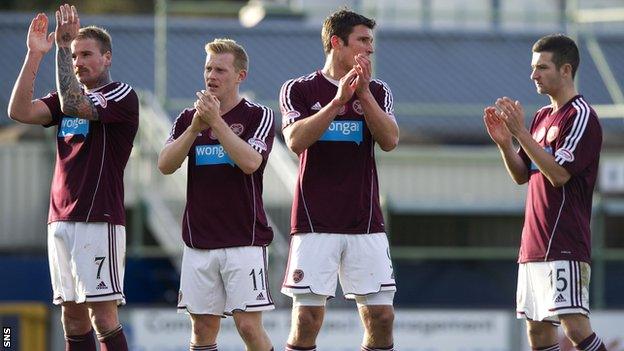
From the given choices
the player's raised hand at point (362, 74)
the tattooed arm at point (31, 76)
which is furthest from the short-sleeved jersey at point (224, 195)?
the tattooed arm at point (31, 76)

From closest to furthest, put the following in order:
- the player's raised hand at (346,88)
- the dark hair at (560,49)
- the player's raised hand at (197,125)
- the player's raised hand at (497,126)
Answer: the player's raised hand at (346,88)
the player's raised hand at (197,125)
the player's raised hand at (497,126)
the dark hair at (560,49)

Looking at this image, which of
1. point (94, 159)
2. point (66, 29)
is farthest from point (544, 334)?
point (66, 29)

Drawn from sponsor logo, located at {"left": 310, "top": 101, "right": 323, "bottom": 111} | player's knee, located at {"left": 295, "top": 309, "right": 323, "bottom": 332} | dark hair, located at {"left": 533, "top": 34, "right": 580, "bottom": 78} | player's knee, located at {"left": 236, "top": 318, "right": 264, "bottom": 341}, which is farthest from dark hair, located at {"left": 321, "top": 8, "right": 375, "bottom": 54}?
player's knee, located at {"left": 236, "top": 318, "right": 264, "bottom": 341}

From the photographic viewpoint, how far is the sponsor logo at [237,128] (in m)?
9.07

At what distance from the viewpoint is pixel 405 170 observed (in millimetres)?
18766

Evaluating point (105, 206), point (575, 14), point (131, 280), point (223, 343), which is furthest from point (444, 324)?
point (105, 206)

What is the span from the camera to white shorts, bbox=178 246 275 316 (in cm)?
895

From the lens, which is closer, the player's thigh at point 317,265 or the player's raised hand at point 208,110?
the player's raised hand at point 208,110

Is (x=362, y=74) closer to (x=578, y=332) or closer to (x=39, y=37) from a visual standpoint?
(x=39, y=37)

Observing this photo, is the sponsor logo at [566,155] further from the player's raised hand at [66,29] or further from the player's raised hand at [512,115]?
the player's raised hand at [66,29]

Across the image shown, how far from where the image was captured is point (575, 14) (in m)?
18.4

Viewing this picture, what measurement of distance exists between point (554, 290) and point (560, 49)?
56.0 inches

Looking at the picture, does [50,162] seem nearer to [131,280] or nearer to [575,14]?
[131,280]

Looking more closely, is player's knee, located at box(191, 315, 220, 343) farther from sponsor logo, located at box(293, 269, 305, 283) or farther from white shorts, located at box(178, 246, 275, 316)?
sponsor logo, located at box(293, 269, 305, 283)
